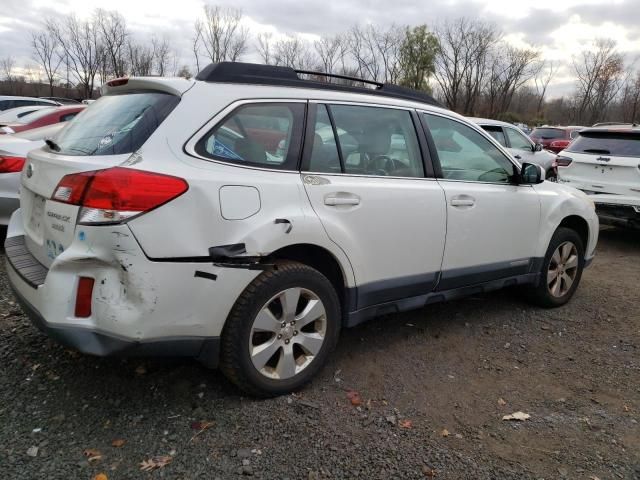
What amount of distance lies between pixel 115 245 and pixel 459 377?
2.22m

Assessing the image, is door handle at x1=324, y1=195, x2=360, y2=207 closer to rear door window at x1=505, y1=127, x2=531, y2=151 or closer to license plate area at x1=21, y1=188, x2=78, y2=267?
license plate area at x1=21, y1=188, x2=78, y2=267

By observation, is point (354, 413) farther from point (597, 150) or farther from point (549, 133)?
point (549, 133)

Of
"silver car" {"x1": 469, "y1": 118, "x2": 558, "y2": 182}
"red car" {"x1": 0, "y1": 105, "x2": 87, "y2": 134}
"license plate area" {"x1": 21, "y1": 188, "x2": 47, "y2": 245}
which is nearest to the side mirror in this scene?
"license plate area" {"x1": 21, "y1": 188, "x2": 47, "y2": 245}

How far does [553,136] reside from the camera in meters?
18.2

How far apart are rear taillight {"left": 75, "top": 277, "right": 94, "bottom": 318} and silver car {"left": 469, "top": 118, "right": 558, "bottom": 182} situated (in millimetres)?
8486

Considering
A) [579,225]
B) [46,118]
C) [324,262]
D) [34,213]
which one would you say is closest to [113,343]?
[34,213]

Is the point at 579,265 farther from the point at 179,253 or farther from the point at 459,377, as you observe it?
the point at 179,253

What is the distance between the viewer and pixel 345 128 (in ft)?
10.2

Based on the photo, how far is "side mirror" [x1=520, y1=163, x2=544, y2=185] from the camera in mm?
4031

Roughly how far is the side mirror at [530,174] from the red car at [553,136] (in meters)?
14.3

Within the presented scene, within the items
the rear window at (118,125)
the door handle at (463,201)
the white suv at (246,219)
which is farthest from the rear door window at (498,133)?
the rear window at (118,125)

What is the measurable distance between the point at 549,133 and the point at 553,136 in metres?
0.30

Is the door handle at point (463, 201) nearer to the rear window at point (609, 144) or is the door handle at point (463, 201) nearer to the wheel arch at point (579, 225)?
the wheel arch at point (579, 225)

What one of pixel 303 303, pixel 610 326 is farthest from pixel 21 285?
pixel 610 326
